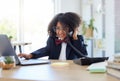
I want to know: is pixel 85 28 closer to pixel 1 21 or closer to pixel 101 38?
pixel 101 38

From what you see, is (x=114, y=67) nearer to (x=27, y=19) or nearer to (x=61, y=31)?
(x=61, y=31)

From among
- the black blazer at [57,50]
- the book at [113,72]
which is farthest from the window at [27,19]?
the book at [113,72]

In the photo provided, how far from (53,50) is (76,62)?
750mm

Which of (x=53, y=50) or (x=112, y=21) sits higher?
(x=112, y=21)

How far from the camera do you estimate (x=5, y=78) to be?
115 cm

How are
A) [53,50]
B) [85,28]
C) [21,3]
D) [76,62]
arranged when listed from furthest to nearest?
[21,3] → [85,28] → [53,50] → [76,62]

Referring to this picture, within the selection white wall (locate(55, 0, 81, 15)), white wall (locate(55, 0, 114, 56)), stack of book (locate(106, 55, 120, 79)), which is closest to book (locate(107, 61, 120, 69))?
stack of book (locate(106, 55, 120, 79))

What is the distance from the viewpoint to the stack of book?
3.53ft

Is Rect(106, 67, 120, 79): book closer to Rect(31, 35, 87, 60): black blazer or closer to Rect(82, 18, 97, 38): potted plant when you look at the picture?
Rect(31, 35, 87, 60): black blazer

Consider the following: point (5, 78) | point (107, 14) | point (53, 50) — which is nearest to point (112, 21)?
point (107, 14)

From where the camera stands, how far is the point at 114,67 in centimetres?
111

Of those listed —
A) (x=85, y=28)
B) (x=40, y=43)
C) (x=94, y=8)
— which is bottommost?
(x=40, y=43)

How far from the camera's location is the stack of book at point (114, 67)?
108 cm

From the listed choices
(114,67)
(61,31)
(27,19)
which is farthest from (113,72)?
(27,19)
